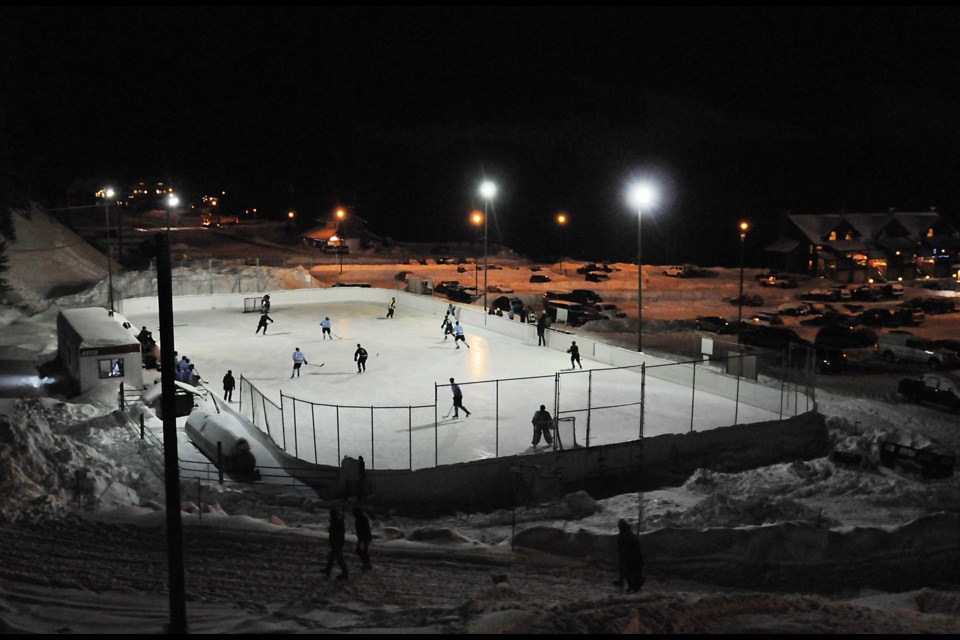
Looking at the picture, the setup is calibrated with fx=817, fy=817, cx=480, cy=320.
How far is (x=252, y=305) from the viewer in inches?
1994

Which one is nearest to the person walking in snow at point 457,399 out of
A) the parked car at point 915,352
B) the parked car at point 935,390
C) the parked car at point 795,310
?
the parked car at point 935,390

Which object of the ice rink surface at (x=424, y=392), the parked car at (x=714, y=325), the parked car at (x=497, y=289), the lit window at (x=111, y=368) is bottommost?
the ice rink surface at (x=424, y=392)

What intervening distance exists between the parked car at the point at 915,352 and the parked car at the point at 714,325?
826 centimetres

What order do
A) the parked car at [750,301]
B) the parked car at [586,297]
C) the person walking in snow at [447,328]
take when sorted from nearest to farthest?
the person walking in snow at [447,328] < the parked car at [586,297] < the parked car at [750,301]

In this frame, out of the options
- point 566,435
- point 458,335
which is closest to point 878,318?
point 458,335

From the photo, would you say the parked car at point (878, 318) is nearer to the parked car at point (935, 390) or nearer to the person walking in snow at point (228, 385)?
the parked car at point (935, 390)

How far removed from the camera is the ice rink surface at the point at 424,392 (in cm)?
2247

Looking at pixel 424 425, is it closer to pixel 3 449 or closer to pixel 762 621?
pixel 3 449

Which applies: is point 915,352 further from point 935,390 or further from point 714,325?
point 714,325

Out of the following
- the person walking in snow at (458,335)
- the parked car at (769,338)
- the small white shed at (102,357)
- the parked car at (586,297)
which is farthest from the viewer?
the parked car at (586,297)

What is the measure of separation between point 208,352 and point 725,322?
89.5 feet

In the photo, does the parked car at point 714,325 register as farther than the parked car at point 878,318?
No

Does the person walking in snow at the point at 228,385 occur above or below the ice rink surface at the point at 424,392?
above

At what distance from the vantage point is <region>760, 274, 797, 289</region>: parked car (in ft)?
225
